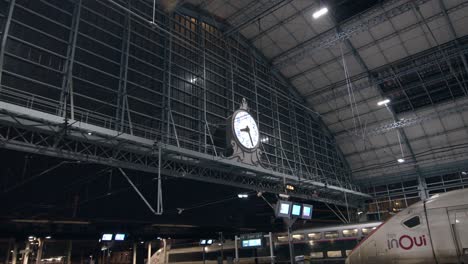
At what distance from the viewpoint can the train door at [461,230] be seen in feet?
27.5

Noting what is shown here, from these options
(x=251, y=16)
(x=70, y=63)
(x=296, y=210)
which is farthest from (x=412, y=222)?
(x=251, y=16)

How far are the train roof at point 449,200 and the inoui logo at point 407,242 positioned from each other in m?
0.87

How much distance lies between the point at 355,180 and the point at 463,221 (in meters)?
32.3

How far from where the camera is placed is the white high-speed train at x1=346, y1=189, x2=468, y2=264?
8539mm

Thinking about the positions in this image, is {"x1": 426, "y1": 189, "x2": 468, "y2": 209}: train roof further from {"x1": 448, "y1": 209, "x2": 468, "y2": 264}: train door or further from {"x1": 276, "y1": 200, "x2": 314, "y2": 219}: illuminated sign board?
{"x1": 276, "y1": 200, "x2": 314, "y2": 219}: illuminated sign board

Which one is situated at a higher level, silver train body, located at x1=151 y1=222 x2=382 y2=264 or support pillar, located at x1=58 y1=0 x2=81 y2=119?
support pillar, located at x1=58 y1=0 x2=81 y2=119

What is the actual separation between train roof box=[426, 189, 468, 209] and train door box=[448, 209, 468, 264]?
0.23 metres

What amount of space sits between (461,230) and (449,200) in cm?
77

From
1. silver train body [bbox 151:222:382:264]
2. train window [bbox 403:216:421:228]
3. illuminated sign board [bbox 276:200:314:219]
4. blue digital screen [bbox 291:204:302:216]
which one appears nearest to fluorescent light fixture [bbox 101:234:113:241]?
silver train body [bbox 151:222:382:264]

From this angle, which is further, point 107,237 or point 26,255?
point 26,255

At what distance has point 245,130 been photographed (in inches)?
930

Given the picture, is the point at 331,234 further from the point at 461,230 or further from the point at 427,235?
the point at 461,230

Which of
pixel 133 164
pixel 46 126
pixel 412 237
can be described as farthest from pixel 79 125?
pixel 412 237

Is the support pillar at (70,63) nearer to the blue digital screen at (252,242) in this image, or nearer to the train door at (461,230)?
the blue digital screen at (252,242)
